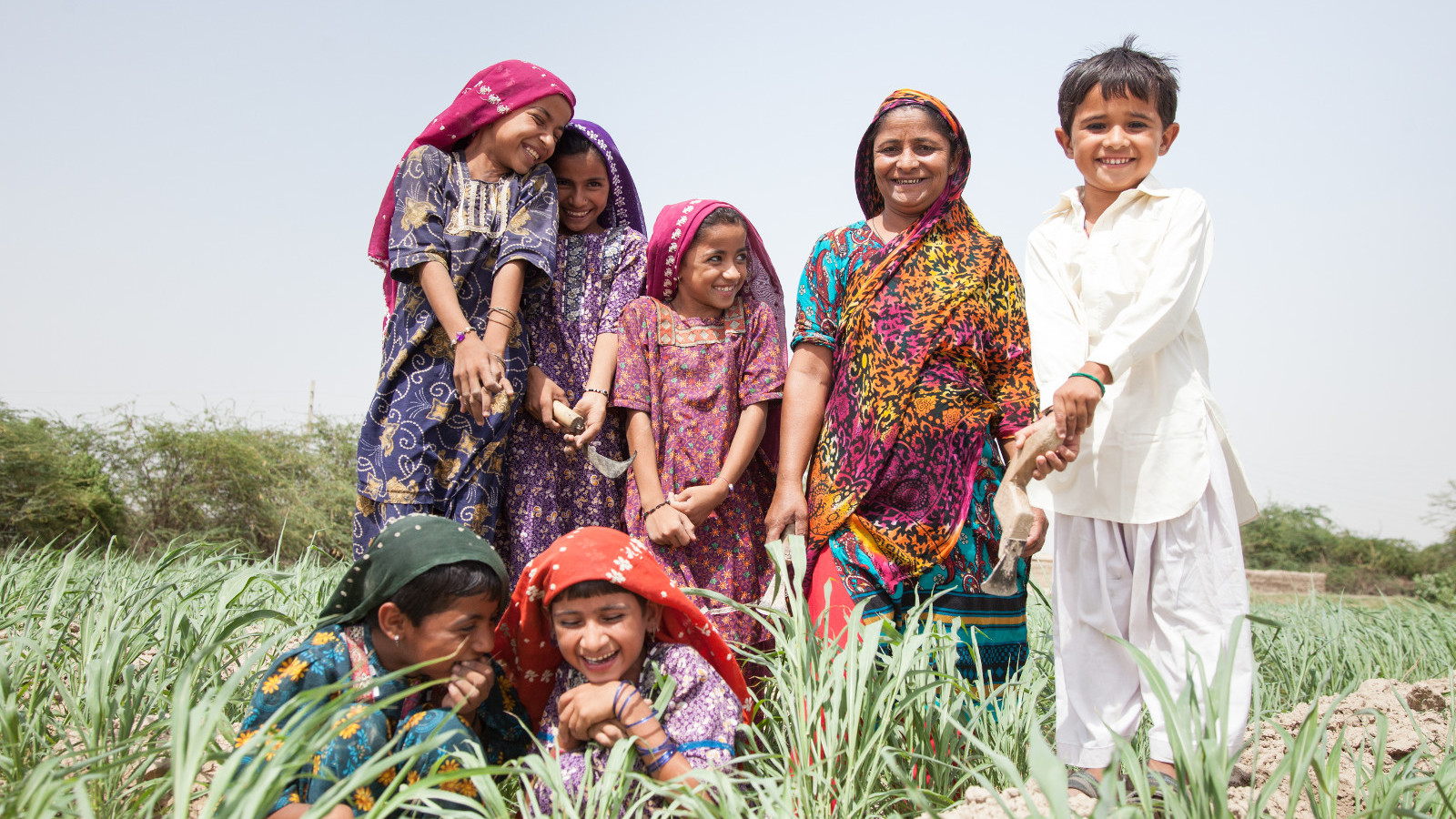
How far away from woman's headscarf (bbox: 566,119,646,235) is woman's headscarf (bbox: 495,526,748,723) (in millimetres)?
1376

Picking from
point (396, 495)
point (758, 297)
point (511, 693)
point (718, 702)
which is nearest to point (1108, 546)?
point (718, 702)

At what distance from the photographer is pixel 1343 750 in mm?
2738

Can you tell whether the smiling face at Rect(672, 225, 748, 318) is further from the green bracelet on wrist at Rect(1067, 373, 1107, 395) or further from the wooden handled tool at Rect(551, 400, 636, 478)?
the green bracelet on wrist at Rect(1067, 373, 1107, 395)

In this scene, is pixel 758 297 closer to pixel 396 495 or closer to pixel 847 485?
pixel 847 485

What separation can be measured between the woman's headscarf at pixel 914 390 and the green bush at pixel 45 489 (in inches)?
398

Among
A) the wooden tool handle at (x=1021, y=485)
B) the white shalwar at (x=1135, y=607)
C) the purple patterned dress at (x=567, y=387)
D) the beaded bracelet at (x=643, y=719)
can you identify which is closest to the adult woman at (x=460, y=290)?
the purple patterned dress at (x=567, y=387)

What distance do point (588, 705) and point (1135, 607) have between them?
144 cm

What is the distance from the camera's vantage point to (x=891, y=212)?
9.58ft

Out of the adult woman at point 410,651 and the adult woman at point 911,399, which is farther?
the adult woman at point 911,399

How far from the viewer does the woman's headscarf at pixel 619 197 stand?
319cm

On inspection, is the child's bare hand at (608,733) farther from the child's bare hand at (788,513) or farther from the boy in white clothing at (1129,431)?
the boy in white clothing at (1129,431)

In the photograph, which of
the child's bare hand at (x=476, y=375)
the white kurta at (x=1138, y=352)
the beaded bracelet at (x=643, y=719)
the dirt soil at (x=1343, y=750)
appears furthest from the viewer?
the child's bare hand at (x=476, y=375)

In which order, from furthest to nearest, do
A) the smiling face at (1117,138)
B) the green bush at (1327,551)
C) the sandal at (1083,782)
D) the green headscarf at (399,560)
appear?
the green bush at (1327,551) → the smiling face at (1117,138) → the sandal at (1083,782) → the green headscarf at (399,560)

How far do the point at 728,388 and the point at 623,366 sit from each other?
34 centimetres
